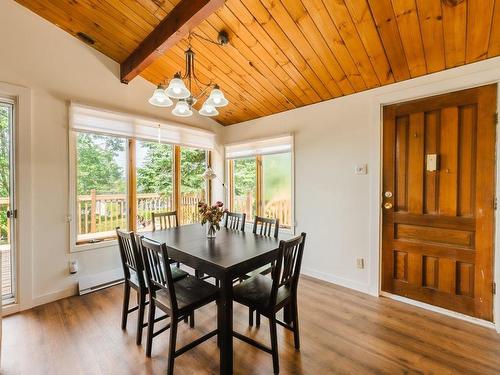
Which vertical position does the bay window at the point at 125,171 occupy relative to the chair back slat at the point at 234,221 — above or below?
above

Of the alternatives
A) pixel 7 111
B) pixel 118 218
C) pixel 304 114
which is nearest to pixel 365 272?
pixel 304 114

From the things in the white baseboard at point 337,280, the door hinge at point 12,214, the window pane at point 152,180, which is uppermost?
the window pane at point 152,180

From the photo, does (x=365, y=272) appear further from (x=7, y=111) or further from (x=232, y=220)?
(x=7, y=111)

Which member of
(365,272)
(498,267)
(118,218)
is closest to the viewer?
(498,267)

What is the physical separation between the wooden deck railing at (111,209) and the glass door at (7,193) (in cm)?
59

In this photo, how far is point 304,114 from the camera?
336 cm

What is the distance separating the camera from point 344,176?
300 centimetres

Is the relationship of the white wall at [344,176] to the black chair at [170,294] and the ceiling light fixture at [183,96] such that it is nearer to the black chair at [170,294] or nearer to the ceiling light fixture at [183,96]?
the ceiling light fixture at [183,96]

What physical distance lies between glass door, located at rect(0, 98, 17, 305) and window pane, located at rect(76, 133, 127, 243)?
58 cm

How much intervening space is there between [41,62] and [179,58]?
4.71 feet

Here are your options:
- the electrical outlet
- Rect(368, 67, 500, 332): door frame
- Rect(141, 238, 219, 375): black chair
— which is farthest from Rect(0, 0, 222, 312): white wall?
Rect(368, 67, 500, 332): door frame

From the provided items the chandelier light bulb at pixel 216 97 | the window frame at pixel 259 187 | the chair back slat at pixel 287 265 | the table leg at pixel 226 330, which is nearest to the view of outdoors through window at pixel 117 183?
the window frame at pixel 259 187

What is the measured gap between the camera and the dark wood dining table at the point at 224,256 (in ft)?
5.16

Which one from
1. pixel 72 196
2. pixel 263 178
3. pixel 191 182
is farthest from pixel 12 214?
pixel 263 178
